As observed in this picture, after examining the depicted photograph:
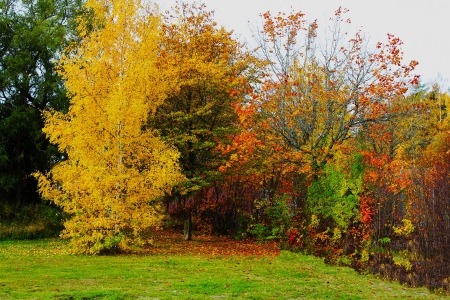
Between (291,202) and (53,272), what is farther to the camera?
(291,202)

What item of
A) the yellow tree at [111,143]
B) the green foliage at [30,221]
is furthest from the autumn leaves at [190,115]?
the green foliage at [30,221]

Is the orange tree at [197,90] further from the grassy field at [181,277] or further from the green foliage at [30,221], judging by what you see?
the green foliage at [30,221]

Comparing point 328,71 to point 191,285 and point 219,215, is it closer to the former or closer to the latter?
point 219,215

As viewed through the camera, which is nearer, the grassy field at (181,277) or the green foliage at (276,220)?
the grassy field at (181,277)

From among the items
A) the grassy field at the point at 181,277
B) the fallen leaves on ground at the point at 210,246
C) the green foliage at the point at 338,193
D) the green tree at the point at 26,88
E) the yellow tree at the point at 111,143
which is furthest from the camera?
the green tree at the point at 26,88

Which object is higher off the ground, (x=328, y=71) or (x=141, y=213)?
(x=328, y=71)

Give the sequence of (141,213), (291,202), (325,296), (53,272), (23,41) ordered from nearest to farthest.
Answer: (325,296) < (53,272) < (141,213) < (291,202) < (23,41)

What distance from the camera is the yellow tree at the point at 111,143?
13.7 metres

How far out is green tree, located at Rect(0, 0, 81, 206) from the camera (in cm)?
2119

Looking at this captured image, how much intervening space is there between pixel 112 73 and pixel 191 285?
8.22m

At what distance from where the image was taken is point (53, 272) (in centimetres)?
1026

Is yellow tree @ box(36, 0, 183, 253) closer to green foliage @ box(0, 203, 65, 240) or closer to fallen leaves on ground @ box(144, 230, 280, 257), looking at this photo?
fallen leaves on ground @ box(144, 230, 280, 257)

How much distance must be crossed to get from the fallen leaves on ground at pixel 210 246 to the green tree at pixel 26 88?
6.73 metres

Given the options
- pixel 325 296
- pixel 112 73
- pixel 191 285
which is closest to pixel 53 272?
pixel 191 285
